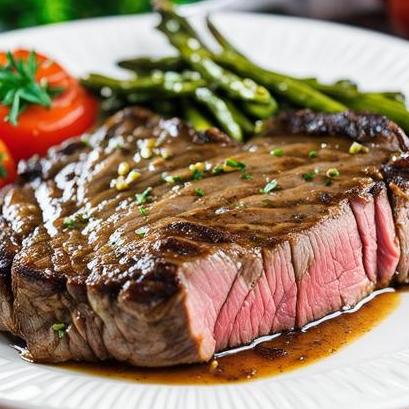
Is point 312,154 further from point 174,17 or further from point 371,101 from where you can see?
point 174,17

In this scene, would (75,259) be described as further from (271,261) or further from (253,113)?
(253,113)

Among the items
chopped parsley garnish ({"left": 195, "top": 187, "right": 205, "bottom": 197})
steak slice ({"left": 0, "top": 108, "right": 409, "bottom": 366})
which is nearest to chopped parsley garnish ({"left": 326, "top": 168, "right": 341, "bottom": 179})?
steak slice ({"left": 0, "top": 108, "right": 409, "bottom": 366})

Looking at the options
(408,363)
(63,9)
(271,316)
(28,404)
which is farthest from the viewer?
(63,9)

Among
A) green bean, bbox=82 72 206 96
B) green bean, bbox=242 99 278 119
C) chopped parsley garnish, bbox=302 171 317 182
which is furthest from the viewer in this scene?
green bean, bbox=82 72 206 96

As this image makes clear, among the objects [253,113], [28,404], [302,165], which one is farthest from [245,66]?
[28,404]

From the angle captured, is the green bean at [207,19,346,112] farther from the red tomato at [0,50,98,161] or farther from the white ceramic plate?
the white ceramic plate

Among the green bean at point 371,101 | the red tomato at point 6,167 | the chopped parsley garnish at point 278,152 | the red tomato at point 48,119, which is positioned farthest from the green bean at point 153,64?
the chopped parsley garnish at point 278,152
